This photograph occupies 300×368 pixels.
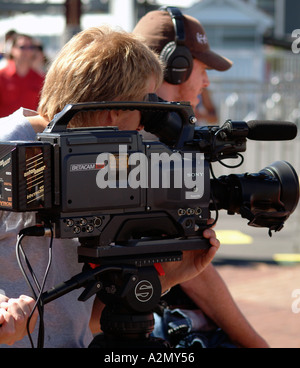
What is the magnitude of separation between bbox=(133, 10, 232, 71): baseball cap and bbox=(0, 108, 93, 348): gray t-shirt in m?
0.96

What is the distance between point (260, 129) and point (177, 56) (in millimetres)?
856

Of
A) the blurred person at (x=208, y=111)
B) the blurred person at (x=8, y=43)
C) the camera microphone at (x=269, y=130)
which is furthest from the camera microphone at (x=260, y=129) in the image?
the blurred person at (x=208, y=111)

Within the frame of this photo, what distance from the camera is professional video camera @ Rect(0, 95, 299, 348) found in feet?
6.41

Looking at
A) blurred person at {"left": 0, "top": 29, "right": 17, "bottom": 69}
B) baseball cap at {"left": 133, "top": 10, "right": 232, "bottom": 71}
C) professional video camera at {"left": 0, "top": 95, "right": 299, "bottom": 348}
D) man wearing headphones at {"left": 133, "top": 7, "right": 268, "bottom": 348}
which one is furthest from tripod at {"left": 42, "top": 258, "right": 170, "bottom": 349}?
blurred person at {"left": 0, "top": 29, "right": 17, "bottom": 69}

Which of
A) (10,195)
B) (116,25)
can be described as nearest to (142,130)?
(116,25)

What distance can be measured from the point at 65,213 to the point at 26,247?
34 cm

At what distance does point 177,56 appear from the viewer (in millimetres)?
3062

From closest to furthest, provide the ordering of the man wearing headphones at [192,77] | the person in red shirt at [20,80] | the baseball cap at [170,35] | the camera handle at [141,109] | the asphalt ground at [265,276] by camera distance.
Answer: the camera handle at [141,109], the man wearing headphones at [192,77], the baseball cap at [170,35], the asphalt ground at [265,276], the person in red shirt at [20,80]

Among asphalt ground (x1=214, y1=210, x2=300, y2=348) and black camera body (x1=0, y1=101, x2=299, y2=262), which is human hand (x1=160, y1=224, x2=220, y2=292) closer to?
black camera body (x1=0, y1=101, x2=299, y2=262)

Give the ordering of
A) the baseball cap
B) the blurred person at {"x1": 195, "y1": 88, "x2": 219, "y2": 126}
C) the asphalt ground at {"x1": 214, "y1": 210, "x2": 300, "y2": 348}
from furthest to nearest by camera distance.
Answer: the blurred person at {"x1": 195, "y1": 88, "x2": 219, "y2": 126}, the asphalt ground at {"x1": 214, "y1": 210, "x2": 300, "y2": 348}, the baseball cap

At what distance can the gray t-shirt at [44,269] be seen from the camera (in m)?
2.25

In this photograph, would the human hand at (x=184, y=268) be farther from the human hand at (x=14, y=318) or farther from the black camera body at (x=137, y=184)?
the human hand at (x=14, y=318)

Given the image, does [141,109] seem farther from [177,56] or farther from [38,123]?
[177,56]

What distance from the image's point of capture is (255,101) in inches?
390
